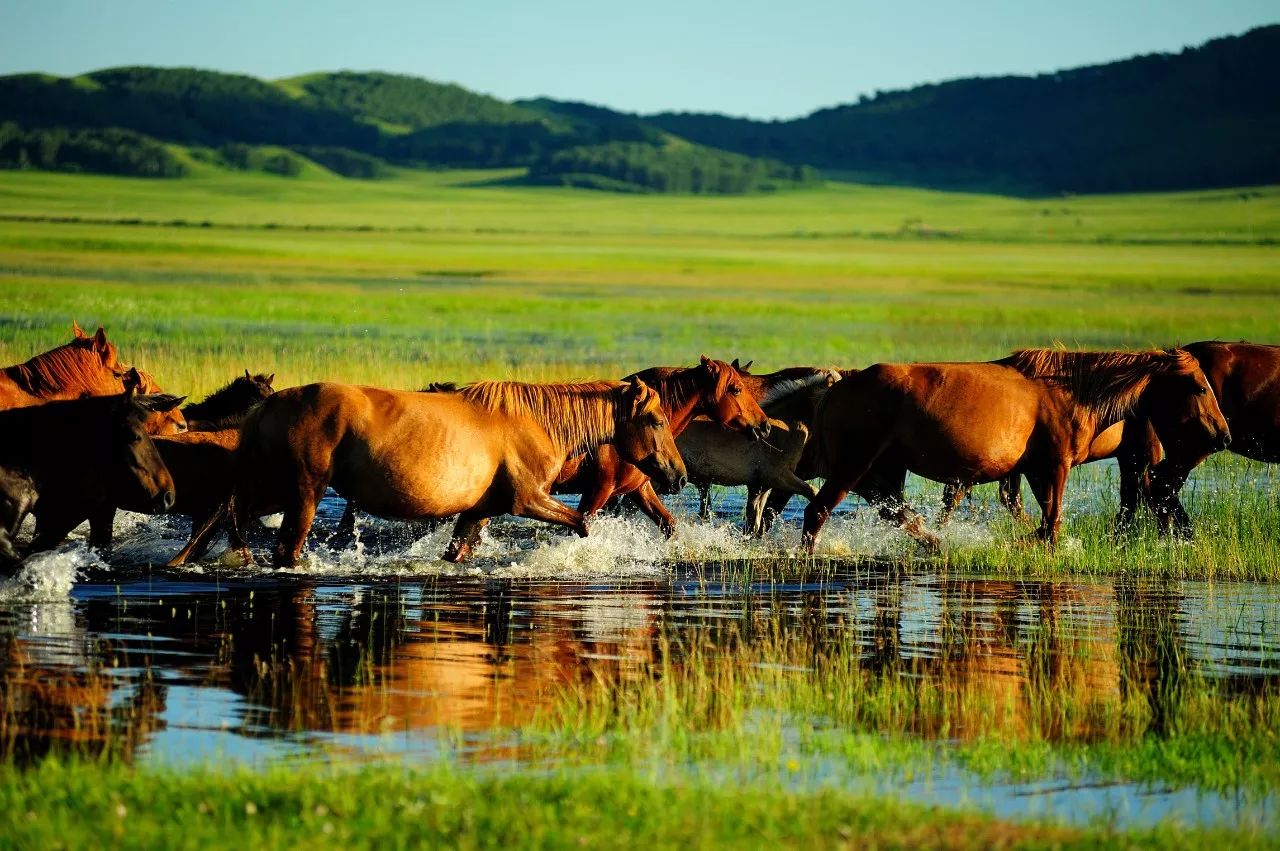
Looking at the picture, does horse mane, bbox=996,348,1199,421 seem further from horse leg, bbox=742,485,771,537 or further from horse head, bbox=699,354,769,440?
horse leg, bbox=742,485,771,537

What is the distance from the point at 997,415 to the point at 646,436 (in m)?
2.80

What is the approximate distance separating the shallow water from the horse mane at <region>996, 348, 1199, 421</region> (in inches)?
57.6

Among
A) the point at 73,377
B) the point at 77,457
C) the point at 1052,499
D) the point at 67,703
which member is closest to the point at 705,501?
the point at 1052,499

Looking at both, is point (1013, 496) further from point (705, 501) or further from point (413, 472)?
point (413, 472)

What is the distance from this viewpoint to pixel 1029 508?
16.3m

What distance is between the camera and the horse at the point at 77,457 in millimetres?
9852

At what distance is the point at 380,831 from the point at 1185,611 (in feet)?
22.1

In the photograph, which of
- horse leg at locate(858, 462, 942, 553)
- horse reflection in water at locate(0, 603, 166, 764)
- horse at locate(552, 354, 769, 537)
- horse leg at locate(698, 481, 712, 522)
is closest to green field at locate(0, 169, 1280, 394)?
horse leg at locate(698, 481, 712, 522)

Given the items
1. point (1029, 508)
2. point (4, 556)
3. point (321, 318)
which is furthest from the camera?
point (321, 318)

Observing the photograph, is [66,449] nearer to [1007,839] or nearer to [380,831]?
[380,831]

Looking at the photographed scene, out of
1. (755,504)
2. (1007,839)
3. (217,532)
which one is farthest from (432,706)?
(755,504)

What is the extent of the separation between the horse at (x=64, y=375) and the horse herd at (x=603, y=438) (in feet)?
0.05

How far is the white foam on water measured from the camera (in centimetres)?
1014

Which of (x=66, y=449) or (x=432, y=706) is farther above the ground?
(x=66, y=449)
